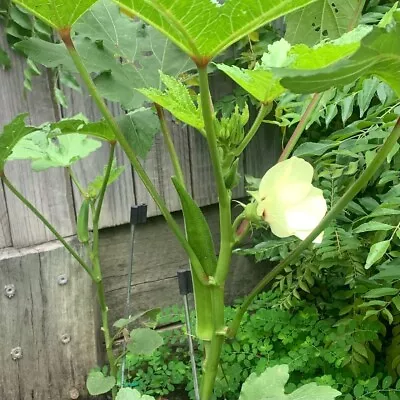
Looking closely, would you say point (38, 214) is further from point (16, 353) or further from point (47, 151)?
point (16, 353)

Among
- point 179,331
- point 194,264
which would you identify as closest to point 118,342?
point 179,331

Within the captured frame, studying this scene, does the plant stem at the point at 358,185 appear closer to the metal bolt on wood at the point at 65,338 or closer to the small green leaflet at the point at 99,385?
the small green leaflet at the point at 99,385

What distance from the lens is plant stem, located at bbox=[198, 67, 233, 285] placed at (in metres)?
0.37

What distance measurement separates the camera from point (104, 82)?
604 millimetres

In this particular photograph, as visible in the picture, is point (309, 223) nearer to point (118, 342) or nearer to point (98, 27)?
point (98, 27)

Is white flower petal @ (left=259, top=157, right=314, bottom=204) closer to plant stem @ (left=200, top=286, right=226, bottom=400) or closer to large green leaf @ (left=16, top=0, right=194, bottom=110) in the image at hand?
plant stem @ (left=200, top=286, right=226, bottom=400)

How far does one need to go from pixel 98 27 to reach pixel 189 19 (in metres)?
0.33

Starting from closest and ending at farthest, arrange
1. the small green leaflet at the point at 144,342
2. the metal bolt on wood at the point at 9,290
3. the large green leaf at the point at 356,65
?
the large green leaf at the point at 356,65 → the small green leaflet at the point at 144,342 → the metal bolt on wood at the point at 9,290

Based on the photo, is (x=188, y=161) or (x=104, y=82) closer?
(x=104, y=82)

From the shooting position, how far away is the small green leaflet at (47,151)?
2.91ft

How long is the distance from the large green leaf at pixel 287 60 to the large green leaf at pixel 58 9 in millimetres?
118

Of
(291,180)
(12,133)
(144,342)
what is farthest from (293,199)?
(144,342)

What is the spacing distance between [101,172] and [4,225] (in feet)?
0.92

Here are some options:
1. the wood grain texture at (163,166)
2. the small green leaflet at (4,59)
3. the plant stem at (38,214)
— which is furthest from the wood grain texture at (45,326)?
the plant stem at (38,214)
